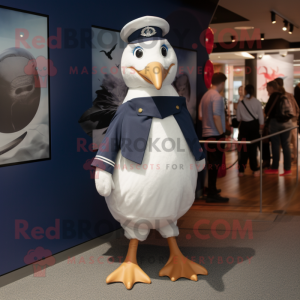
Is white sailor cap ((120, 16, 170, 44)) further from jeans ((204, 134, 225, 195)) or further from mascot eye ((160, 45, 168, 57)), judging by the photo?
jeans ((204, 134, 225, 195))

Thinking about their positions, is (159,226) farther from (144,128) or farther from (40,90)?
(40,90)

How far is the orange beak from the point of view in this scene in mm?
2414

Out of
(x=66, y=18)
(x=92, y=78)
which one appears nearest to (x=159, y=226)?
(x=92, y=78)

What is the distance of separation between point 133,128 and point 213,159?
2404mm

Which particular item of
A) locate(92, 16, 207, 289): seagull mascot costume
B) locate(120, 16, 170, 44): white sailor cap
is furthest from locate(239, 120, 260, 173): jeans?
locate(120, 16, 170, 44): white sailor cap

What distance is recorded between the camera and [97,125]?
3.33m

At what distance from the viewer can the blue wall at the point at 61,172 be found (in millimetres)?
2674

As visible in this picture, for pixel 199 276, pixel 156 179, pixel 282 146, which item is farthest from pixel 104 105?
pixel 282 146

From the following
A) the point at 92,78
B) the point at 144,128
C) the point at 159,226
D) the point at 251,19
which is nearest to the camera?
the point at 144,128

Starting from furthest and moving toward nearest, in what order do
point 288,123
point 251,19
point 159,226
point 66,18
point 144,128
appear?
point 251,19 < point 288,123 < point 66,18 < point 159,226 < point 144,128

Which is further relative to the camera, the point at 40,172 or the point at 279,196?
the point at 279,196

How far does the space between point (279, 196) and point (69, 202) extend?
302cm

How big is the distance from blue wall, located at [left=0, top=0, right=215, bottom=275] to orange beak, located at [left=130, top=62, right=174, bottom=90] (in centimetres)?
76

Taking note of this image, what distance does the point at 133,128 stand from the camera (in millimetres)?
2535
